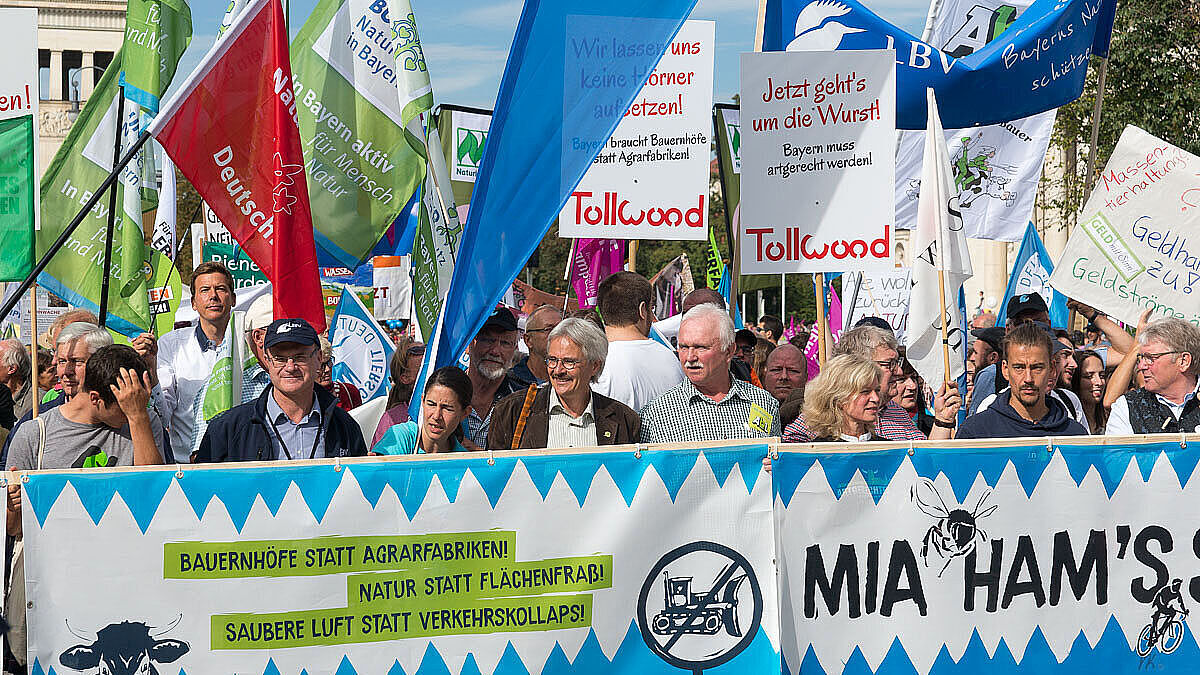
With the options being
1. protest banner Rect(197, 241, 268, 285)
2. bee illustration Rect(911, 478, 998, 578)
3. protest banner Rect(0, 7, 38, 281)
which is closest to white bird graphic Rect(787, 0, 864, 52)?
bee illustration Rect(911, 478, 998, 578)

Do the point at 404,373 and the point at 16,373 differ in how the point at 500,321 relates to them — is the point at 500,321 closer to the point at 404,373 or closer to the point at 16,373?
the point at 404,373

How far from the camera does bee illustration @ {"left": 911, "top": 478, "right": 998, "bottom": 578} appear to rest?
478 centimetres

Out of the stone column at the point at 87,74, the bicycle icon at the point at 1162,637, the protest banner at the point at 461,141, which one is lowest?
the bicycle icon at the point at 1162,637

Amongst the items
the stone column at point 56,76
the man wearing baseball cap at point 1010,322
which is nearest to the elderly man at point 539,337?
the man wearing baseball cap at point 1010,322

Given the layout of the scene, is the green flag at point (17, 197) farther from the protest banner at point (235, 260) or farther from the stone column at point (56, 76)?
the stone column at point (56, 76)

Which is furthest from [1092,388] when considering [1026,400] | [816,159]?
[816,159]

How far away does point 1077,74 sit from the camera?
28.7 feet

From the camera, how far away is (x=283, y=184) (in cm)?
633

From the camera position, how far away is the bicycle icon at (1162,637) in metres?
4.90

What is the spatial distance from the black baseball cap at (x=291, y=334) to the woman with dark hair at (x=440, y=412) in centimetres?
48

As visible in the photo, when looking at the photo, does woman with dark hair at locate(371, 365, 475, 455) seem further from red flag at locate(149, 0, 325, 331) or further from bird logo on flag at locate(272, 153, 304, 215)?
bird logo on flag at locate(272, 153, 304, 215)

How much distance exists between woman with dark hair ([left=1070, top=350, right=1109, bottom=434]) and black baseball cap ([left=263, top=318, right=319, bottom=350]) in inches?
168

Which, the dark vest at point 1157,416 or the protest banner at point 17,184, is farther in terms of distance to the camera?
the protest banner at point 17,184

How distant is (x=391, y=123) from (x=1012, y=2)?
4.88 meters
